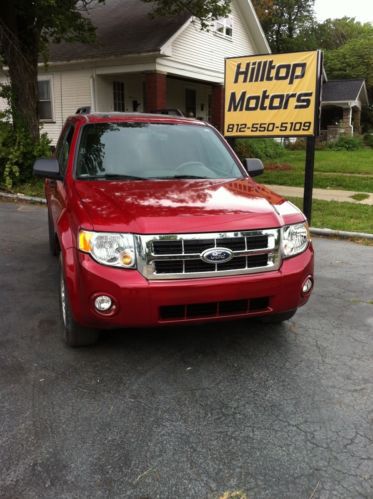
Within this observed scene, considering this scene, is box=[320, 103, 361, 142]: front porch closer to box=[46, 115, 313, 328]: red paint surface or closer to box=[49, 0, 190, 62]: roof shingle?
box=[49, 0, 190, 62]: roof shingle

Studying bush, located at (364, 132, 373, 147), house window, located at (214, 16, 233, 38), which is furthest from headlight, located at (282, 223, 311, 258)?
bush, located at (364, 132, 373, 147)

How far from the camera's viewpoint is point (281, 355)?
376cm

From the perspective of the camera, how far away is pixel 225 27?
2030 centimetres

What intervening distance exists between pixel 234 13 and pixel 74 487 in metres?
21.5

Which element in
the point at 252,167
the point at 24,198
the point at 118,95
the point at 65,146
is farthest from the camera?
the point at 118,95

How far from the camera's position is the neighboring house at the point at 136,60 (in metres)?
16.5

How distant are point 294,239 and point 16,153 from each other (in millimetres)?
9818

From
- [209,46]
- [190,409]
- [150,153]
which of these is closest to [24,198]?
[150,153]

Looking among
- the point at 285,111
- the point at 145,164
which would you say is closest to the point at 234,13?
the point at 285,111

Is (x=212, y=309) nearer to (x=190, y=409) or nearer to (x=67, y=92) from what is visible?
(x=190, y=409)

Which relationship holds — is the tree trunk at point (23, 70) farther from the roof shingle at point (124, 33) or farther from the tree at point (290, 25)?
the tree at point (290, 25)

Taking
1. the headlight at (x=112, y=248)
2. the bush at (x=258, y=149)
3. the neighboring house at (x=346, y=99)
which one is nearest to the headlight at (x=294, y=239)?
the headlight at (x=112, y=248)

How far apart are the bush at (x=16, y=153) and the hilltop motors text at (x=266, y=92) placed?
5.49 m

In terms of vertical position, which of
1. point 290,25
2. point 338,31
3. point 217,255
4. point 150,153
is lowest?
point 217,255
